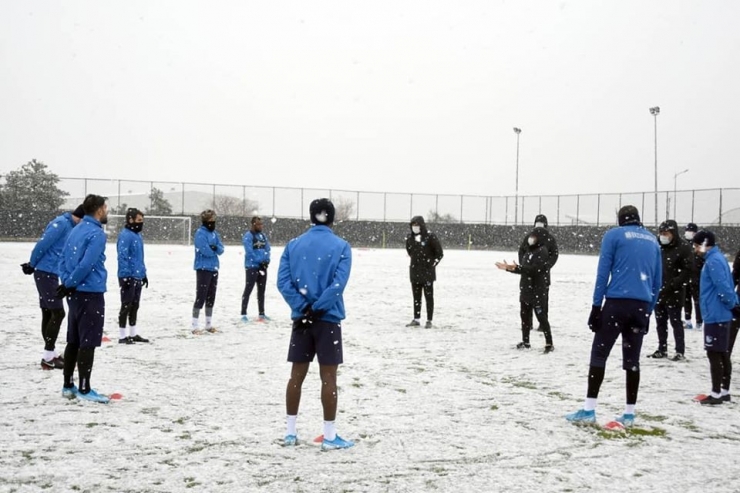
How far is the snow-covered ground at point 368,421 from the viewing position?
4.31 m

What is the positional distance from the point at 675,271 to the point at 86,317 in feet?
24.3

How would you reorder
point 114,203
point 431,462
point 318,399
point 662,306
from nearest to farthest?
point 431,462 < point 318,399 < point 662,306 < point 114,203

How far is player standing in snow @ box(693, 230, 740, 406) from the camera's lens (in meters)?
6.23

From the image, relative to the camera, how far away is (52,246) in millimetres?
7297

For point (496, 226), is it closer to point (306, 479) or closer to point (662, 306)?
point (662, 306)

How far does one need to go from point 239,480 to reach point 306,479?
43cm

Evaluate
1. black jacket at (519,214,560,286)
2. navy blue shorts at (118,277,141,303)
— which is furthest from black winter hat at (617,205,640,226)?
navy blue shorts at (118,277,141,303)

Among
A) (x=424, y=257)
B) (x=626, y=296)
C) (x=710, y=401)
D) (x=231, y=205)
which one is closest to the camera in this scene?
(x=626, y=296)

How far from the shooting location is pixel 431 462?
4.62m

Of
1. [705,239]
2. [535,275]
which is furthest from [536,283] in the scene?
[705,239]

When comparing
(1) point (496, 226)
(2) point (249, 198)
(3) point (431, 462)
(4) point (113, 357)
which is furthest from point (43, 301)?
(2) point (249, 198)

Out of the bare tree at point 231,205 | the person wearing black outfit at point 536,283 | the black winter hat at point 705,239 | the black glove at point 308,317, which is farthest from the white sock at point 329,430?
the bare tree at point 231,205

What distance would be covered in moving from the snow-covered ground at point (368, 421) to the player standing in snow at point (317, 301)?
1.62ft

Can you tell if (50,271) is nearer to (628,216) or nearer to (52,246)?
(52,246)
